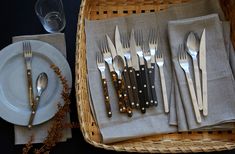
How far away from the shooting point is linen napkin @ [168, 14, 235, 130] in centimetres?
74

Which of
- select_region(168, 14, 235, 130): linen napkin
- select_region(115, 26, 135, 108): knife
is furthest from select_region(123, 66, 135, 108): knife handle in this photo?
select_region(168, 14, 235, 130): linen napkin

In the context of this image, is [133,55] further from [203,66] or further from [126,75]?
[203,66]

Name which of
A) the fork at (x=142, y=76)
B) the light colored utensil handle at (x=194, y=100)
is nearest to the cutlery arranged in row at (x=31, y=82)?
the fork at (x=142, y=76)

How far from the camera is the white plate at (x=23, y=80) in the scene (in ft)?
2.45

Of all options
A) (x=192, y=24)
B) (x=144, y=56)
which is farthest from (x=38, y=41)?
(x=192, y=24)

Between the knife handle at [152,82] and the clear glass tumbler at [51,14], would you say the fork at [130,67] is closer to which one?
the knife handle at [152,82]

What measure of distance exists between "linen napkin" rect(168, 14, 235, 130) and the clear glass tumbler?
0.25 m

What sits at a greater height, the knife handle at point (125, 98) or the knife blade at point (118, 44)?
the knife blade at point (118, 44)

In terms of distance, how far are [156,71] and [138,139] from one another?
15 centimetres

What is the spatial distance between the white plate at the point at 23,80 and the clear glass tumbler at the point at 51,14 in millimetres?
52

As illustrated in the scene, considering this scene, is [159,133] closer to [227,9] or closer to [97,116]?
[97,116]

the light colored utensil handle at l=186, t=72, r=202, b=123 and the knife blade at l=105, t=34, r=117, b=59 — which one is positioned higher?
the knife blade at l=105, t=34, r=117, b=59

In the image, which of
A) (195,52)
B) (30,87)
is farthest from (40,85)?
(195,52)

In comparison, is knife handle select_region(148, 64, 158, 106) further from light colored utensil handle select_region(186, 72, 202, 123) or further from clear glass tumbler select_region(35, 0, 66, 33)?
clear glass tumbler select_region(35, 0, 66, 33)
